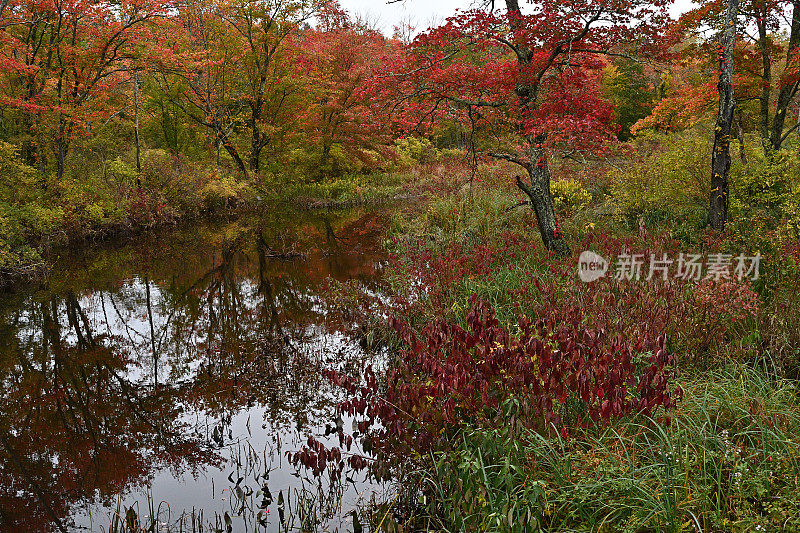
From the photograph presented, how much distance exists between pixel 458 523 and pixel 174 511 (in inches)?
84.4

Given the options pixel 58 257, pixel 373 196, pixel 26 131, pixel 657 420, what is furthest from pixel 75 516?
pixel 373 196

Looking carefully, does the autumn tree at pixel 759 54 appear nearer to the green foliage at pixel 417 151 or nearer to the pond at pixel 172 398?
the pond at pixel 172 398

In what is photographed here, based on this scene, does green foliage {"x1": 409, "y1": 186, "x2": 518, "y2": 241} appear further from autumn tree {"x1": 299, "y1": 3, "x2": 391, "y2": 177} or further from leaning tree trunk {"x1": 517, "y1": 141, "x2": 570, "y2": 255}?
autumn tree {"x1": 299, "y1": 3, "x2": 391, "y2": 177}

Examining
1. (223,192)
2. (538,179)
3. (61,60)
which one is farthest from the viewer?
(223,192)

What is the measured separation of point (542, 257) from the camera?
7176mm

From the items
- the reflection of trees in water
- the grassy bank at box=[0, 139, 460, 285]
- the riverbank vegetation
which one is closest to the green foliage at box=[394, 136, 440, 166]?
the grassy bank at box=[0, 139, 460, 285]

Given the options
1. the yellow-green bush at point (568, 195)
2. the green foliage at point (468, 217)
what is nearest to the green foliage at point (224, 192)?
the green foliage at point (468, 217)

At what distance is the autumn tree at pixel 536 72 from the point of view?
6773 mm

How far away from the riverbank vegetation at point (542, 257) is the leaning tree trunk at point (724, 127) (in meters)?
0.03

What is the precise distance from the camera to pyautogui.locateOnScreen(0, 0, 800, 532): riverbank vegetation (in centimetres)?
285

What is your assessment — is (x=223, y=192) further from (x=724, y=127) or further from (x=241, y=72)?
(x=724, y=127)

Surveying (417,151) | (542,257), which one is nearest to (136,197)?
(542,257)

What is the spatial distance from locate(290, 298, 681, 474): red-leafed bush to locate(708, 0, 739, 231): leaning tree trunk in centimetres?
450

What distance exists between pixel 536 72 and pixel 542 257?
272cm
